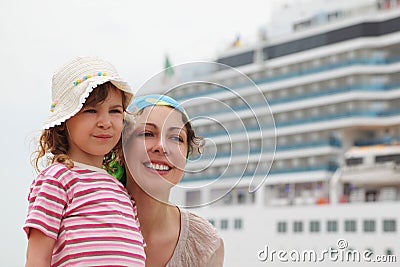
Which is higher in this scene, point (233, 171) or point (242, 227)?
point (233, 171)

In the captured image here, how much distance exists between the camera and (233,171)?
114cm

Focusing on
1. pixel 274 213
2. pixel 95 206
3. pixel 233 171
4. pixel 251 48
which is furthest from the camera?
pixel 251 48

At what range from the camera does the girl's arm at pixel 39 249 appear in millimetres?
989

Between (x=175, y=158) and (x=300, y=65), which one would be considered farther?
(x=300, y=65)

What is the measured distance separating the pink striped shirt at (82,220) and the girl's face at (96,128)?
0.11ft

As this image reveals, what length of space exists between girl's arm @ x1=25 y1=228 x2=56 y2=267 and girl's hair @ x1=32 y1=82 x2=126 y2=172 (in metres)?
0.10

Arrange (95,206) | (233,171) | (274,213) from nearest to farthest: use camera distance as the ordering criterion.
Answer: (95,206) → (233,171) → (274,213)

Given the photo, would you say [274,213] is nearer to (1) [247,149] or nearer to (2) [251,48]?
(2) [251,48]

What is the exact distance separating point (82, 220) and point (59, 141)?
12 centimetres

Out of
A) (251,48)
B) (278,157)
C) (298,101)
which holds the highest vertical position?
(251,48)

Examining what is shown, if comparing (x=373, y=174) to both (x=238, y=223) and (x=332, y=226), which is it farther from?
(x=238, y=223)

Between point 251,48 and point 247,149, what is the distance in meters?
12.8

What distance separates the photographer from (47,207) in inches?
39.4

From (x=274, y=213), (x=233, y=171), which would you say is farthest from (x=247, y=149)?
(x=274, y=213)
